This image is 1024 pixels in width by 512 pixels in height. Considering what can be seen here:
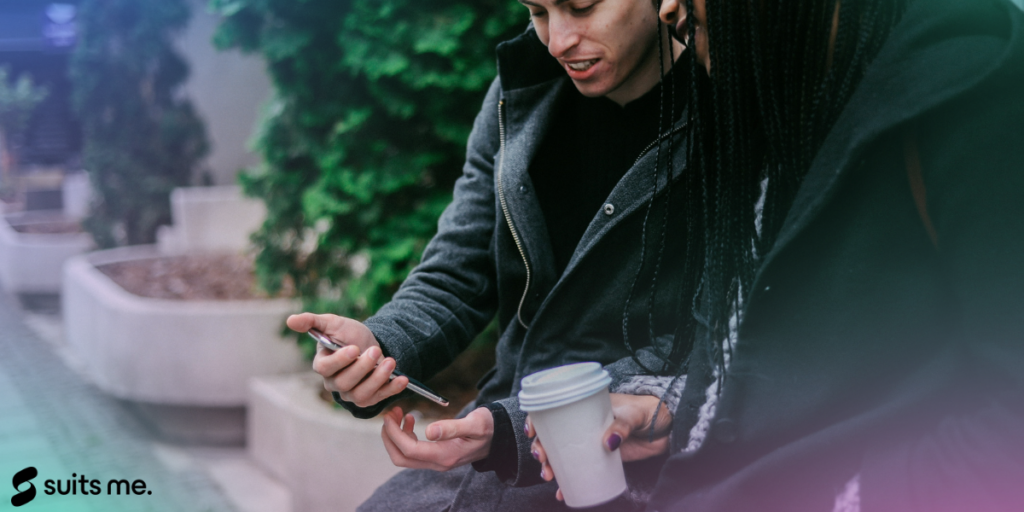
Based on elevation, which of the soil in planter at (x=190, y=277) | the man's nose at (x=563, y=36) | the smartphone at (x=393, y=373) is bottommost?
the soil in planter at (x=190, y=277)

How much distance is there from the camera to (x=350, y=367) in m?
1.36

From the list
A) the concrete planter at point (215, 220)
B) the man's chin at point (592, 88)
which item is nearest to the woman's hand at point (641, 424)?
the man's chin at point (592, 88)

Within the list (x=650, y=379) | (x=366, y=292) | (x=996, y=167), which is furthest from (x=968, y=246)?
(x=366, y=292)

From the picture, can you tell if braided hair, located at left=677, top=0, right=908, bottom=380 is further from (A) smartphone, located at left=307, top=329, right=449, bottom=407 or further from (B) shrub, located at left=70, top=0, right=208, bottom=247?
(B) shrub, located at left=70, top=0, right=208, bottom=247

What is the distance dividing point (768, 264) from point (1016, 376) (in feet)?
1.00

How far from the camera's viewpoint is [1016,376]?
0.86 m

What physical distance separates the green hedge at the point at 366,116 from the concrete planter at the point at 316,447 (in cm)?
46

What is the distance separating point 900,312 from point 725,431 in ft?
0.91

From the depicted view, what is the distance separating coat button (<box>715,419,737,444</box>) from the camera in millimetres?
1107

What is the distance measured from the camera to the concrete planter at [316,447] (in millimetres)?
3139

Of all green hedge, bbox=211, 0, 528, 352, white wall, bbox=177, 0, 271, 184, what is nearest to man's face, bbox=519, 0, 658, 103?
green hedge, bbox=211, 0, 528, 352

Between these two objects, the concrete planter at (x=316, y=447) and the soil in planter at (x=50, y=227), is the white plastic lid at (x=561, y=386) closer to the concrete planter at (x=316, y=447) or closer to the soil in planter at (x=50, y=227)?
the concrete planter at (x=316, y=447)

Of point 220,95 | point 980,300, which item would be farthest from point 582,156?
point 220,95

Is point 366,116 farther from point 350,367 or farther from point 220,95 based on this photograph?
point 220,95
